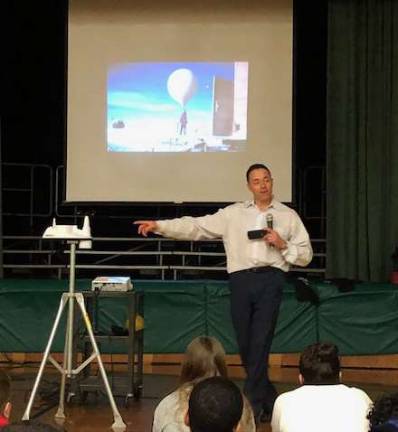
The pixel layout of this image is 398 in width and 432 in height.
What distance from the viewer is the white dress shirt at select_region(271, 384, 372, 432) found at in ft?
8.03

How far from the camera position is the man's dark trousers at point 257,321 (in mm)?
4473

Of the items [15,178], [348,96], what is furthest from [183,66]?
[15,178]

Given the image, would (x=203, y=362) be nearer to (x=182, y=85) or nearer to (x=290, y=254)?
(x=290, y=254)

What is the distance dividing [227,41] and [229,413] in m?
6.01

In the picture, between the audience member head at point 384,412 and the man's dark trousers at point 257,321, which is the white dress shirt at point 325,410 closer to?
the audience member head at point 384,412

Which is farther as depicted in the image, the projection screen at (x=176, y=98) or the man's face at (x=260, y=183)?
the projection screen at (x=176, y=98)

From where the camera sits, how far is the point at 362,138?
302 inches

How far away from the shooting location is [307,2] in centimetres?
839

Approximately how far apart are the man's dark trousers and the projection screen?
2.90 meters

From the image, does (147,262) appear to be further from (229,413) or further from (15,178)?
(229,413)

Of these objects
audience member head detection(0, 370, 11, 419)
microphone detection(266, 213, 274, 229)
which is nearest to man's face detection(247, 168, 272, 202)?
microphone detection(266, 213, 274, 229)

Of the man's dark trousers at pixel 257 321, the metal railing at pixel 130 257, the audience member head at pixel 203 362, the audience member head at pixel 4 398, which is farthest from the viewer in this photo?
the metal railing at pixel 130 257

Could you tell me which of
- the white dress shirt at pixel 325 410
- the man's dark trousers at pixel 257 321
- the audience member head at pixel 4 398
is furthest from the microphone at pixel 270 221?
the audience member head at pixel 4 398

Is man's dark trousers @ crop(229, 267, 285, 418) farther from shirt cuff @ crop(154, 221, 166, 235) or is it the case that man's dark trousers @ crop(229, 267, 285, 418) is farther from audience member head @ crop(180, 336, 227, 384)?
audience member head @ crop(180, 336, 227, 384)
